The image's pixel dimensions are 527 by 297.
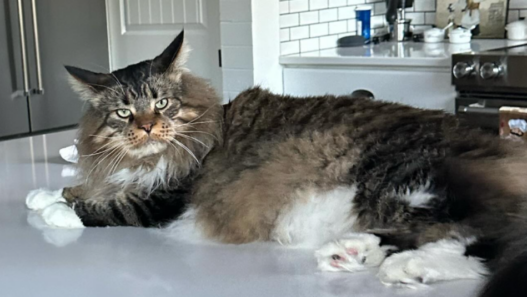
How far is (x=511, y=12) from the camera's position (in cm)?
355

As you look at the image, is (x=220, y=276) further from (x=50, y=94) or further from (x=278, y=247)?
(x=50, y=94)

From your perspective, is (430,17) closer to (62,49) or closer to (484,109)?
(484,109)

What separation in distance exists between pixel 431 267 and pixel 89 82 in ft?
2.85

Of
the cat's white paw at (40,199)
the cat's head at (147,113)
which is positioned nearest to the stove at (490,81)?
the cat's head at (147,113)

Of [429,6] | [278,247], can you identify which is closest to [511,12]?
[429,6]

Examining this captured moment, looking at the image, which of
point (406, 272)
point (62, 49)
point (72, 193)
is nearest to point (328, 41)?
point (62, 49)

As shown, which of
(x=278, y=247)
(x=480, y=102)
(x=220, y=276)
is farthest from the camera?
(x=480, y=102)

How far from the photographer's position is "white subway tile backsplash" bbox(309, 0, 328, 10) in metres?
3.37

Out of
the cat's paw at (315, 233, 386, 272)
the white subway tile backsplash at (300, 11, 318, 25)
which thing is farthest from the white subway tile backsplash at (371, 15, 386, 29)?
the cat's paw at (315, 233, 386, 272)

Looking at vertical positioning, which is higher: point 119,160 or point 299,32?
point 299,32

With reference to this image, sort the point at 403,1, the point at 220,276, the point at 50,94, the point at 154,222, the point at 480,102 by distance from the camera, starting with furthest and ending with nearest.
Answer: the point at 50,94
the point at 403,1
the point at 480,102
the point at 154,222
the point at 220,276

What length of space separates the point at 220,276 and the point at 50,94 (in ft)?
10.8

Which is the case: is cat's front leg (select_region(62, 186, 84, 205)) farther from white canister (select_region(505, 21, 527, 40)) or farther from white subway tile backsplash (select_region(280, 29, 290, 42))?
white canister (select_region(505, 21, 527, 40))

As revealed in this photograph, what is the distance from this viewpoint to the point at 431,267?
38.6 inches
